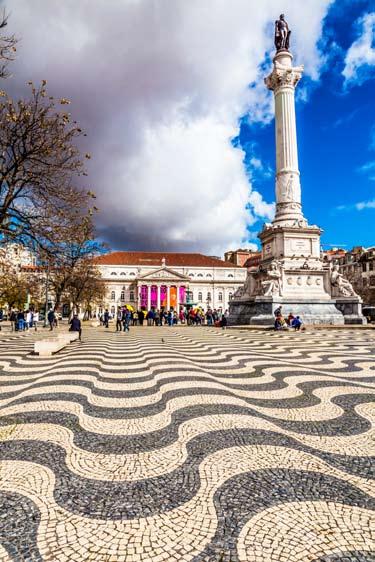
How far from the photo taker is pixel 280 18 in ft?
85.7

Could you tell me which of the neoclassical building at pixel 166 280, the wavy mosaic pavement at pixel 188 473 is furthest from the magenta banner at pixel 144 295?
the wavy mosaic pavement at pixel 188 473

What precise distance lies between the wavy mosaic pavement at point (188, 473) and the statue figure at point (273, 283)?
14.9m

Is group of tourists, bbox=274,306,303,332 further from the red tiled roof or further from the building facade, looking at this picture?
the red tiled roof

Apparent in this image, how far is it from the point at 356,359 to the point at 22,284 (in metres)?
24.8

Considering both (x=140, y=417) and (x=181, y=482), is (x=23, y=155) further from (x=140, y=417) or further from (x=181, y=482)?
(x=181, y=482)

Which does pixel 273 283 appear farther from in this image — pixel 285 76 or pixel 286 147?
pixel 285 76

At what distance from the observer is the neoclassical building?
279 feet

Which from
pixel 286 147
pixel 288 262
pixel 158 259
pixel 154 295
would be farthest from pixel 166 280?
pixel 288 262

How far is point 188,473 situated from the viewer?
2092 millimetres

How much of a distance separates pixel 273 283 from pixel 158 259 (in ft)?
257

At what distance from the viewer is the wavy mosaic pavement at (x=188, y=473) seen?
143 centimetres

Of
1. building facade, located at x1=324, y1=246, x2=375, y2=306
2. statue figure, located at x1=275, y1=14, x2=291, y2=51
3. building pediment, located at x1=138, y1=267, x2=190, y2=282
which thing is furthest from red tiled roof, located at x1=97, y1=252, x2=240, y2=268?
statue figure, located at x1=275, y1=14, x2=291, y2=51

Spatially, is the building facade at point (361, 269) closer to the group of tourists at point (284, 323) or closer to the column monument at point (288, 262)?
the column monument at point (288, 262)

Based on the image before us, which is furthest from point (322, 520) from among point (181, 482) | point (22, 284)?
point (22, 284)
